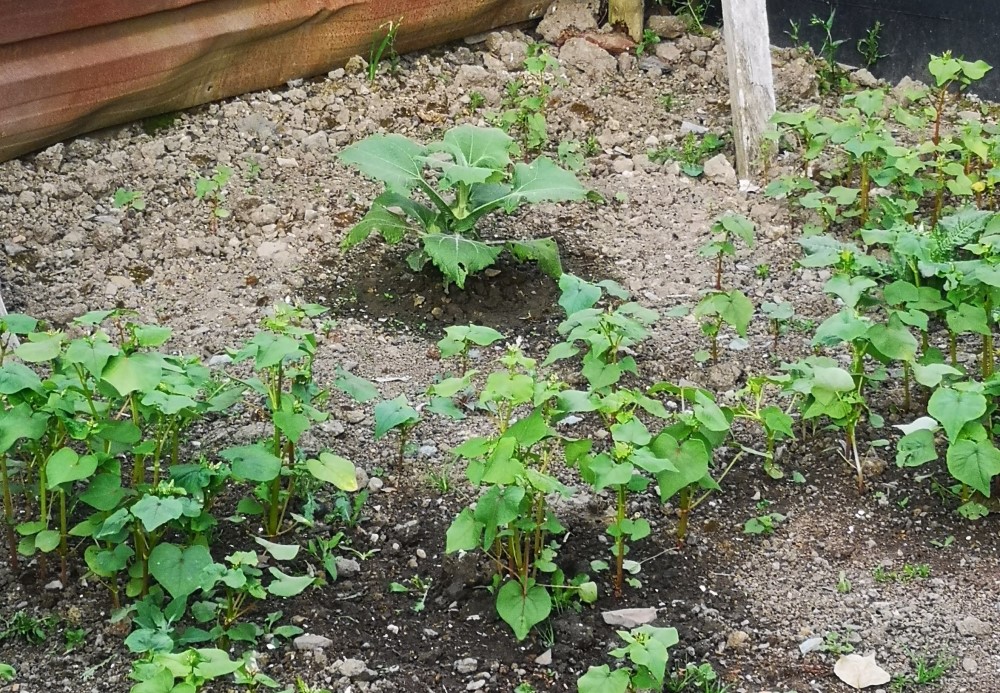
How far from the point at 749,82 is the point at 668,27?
1186 millimetres

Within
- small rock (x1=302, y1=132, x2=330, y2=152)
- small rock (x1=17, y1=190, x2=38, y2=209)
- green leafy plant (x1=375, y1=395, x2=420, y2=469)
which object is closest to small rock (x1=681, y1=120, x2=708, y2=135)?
small rock (x1=302, y1=132, x2=330, y2=152)

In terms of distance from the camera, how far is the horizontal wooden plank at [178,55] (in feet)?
14.0

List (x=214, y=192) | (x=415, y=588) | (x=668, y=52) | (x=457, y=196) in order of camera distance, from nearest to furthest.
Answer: (x=415, y=588), (x=457, y=196), (x=214, y=192), (x=668, y=52)

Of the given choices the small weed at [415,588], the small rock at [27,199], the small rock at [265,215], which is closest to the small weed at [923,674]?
the small weed at [415,588]

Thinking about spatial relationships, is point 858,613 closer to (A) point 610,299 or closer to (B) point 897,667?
(B) point 897,667

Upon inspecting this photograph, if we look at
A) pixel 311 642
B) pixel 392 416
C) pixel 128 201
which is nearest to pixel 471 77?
pixel 128 201

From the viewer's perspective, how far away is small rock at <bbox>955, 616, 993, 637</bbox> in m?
2.71

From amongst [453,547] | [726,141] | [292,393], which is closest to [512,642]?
[453,547]

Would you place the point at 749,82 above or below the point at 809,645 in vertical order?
above

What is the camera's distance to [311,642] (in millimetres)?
2654

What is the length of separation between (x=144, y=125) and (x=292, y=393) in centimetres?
218

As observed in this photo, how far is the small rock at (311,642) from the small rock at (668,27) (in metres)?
3.83

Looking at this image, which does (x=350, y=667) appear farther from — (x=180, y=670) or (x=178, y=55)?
(x=178, y=55)

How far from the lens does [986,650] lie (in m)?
2.68
